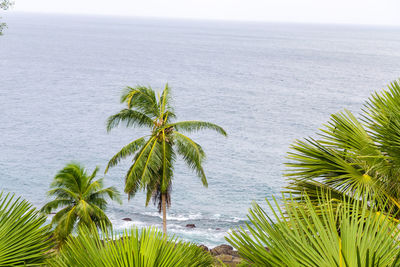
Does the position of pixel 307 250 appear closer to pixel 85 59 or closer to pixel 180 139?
pixel 180 139

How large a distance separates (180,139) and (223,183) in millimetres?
25736

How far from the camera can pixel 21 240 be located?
18.2ft

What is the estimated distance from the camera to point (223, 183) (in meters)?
45.2

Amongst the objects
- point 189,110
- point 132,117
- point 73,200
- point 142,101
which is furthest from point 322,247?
point 189,110

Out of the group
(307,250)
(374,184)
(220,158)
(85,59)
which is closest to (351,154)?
(374,184)

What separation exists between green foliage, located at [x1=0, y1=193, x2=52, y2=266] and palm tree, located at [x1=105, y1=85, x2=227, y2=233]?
1305cm

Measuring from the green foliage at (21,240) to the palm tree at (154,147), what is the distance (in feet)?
42.8

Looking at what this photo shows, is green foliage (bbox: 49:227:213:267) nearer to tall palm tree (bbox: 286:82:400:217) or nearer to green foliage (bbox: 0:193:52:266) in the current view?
green foliage (bbox: 0:193:52:266)

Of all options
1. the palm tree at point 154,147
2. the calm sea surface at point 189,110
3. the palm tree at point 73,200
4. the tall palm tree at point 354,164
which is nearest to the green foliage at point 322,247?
the tall palm tree at point 354,164

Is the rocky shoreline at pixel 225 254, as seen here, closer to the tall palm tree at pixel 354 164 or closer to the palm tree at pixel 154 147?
the palm tree at pixel 154 147

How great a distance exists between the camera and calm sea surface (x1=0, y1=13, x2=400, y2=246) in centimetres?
4209

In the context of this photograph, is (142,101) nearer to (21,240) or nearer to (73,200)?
(73,200)

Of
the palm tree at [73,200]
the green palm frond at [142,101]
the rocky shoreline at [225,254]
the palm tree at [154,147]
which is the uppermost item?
the green palm frond at [142,101]

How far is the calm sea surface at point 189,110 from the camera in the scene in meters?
42.1
